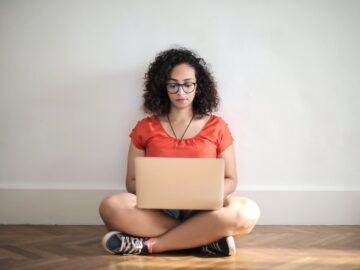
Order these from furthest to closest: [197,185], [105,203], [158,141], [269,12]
Answer: [269,12] → [158,141] → [105,203] → [197,185]

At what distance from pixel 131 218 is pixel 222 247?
412 millimetres

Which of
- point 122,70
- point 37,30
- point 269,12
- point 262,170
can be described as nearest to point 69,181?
point 122,70

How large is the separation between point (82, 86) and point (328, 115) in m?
1.42

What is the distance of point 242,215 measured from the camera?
1.71 metres

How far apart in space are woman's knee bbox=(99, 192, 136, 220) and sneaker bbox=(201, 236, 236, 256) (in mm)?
389

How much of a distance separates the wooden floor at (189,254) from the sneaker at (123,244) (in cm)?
3

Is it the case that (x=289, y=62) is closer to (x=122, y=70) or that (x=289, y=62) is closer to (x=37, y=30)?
(x=122, y=70)

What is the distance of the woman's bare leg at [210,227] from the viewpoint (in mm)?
1702

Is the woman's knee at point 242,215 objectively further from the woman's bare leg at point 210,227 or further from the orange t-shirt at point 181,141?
the orange t-shirt at point 181,141

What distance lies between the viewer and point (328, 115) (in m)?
2.31

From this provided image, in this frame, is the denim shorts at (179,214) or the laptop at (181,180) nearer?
the laptop at (181,180)

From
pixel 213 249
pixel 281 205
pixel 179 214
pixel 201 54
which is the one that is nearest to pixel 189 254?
pixel 213 249

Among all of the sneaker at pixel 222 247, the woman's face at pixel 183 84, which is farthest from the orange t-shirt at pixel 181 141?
the sneaker at pixel 222 247

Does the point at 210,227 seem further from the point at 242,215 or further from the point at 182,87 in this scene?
the point at 182,87
